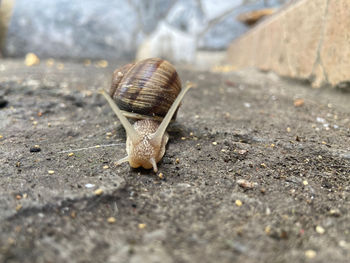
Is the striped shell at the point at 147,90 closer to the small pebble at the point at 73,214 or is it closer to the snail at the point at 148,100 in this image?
the snail at the point at 148,100

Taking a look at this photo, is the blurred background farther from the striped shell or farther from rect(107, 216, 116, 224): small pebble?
rect(107, 216, 116, 224): small pebble

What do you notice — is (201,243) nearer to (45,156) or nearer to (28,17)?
(45,156)

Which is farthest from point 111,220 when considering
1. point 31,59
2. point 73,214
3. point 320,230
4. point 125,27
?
point 125,27

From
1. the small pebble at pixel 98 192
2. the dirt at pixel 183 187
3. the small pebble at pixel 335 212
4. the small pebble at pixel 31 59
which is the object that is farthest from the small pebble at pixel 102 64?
the small pebble at pixel 335 212

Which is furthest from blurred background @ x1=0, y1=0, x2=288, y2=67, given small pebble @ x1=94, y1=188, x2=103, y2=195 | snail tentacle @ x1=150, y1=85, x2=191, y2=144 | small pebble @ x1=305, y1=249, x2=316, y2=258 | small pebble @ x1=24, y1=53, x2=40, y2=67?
small pebble @ x1=305, y1=249, x2=316, y2=258

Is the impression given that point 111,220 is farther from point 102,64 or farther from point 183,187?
point 102,64

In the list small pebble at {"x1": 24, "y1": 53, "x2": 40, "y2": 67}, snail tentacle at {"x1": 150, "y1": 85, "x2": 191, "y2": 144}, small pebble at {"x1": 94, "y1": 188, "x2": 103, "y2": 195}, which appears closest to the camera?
small pebble at {"x1": 94, "y1": 188, "x2": 103, "y2": 195}

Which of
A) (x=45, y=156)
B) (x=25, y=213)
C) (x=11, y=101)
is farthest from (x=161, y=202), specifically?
(x=11, y=101)
